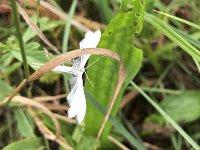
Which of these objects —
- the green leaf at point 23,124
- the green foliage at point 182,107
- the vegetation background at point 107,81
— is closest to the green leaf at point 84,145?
the vegetation background at point 107,81

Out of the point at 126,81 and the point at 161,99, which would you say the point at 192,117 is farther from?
the point at 126,81

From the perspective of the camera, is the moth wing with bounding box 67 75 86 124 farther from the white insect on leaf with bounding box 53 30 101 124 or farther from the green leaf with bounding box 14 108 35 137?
the green leaf with bounding box 14 108 35 137

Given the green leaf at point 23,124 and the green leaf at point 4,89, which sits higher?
the green leaf at point 4,89

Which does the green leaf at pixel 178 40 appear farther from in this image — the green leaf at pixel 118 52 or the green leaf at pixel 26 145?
the green leaf at pixel 26 145

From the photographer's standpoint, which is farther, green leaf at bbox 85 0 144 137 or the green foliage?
the green foliage

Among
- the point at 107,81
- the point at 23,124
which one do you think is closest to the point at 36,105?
the point at 23,124

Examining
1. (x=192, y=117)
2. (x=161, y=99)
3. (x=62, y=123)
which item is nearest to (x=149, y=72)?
(x=161, y=99)

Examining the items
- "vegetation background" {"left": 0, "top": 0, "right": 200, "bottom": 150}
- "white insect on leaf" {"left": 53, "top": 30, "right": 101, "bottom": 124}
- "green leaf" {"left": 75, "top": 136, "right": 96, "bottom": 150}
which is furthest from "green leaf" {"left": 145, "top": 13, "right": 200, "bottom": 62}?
"green leaf" {"left": 75, "top": 136, "right": 96, "bottom": 150}
